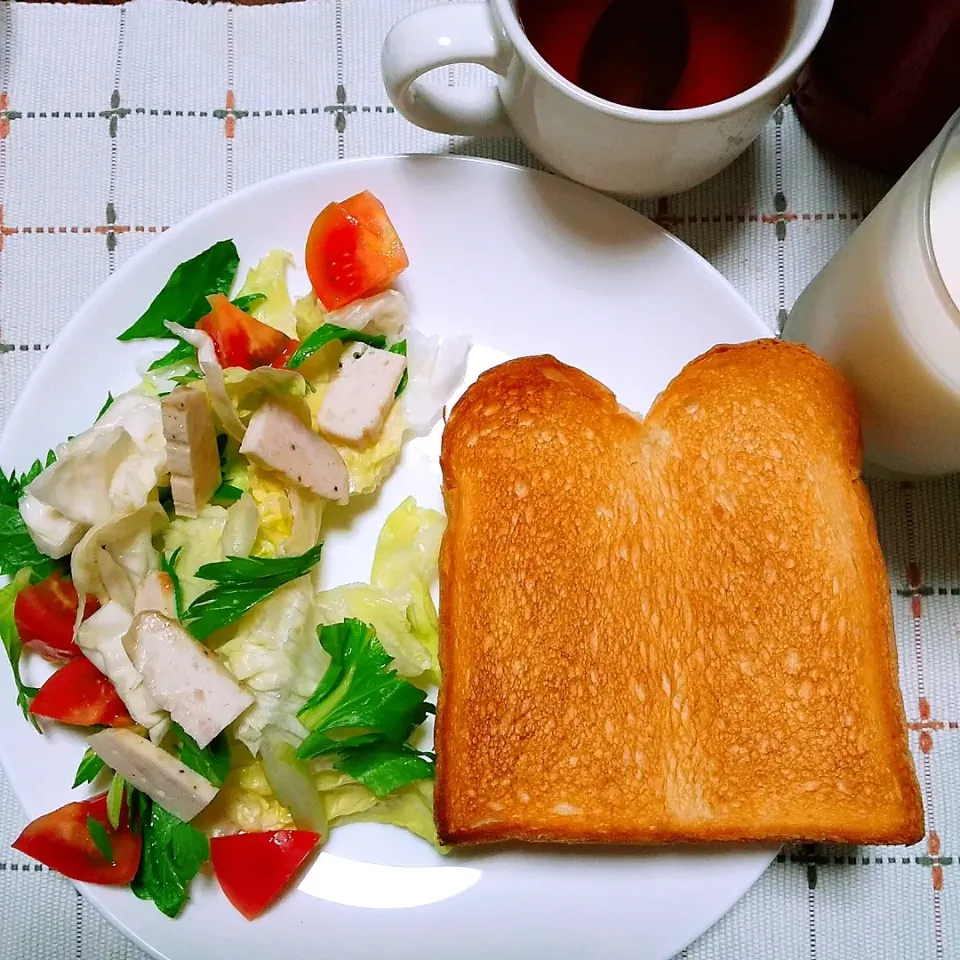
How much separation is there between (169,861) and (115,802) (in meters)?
0.11

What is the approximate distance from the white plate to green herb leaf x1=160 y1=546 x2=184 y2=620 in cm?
21

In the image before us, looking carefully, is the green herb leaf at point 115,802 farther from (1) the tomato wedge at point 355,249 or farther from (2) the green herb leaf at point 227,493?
(1) the tomato wedge at point 355,249

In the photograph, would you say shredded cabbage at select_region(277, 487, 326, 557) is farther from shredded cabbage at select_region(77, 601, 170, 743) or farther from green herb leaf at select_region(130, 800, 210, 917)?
green herb leaf at select_region(130, 800, 210, 917)

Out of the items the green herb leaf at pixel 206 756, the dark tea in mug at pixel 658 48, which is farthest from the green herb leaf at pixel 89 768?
the dark tea in mug at pixel 658 48

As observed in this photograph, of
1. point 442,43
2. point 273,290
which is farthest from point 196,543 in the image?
point 442,43

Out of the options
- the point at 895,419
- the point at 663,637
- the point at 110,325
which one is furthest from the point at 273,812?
the point at 895,419

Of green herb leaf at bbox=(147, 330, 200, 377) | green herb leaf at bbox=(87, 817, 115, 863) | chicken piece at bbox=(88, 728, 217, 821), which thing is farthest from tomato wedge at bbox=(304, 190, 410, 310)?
green herb leaf at bbox=(87, 817, 115, 863)

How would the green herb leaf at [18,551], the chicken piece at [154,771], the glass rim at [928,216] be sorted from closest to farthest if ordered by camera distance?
the glass rim at [928,216], the chicken piece at [154,771], the green herb leaf at [18,551]

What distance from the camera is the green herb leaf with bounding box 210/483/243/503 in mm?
1280

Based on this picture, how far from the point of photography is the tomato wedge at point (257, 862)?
3.84ft

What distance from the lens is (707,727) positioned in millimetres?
1204

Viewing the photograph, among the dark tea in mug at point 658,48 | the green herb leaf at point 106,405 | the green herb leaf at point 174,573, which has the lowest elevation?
the green herb leaf at point 174,573

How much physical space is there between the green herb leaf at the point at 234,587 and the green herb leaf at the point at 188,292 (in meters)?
0.36

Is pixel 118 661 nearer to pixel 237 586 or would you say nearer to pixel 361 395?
pixel 237 586
